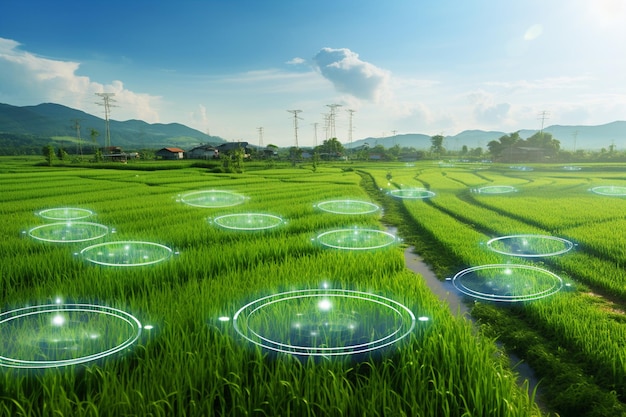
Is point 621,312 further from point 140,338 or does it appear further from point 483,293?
point 140,338

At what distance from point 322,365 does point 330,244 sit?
18.8ft

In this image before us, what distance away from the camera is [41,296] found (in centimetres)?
573

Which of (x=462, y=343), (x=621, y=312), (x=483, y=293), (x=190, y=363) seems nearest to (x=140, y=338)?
(x=190, y=363)
